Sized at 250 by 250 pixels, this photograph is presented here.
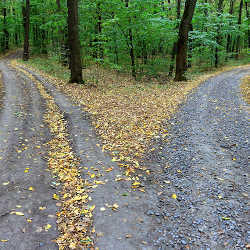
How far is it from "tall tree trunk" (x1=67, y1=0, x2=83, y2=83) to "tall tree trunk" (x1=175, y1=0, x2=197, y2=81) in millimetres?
7575

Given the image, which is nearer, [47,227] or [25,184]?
[47,227]

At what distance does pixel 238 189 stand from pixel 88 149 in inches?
167

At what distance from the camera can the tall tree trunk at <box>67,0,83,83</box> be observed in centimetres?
1416

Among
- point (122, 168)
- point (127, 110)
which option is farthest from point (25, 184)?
point (127, 110)

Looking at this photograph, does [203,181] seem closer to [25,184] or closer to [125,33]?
[25,184]

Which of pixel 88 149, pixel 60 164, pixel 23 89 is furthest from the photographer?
pixel 23 89

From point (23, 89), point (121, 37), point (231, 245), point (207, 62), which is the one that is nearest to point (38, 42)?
point (121, 37)

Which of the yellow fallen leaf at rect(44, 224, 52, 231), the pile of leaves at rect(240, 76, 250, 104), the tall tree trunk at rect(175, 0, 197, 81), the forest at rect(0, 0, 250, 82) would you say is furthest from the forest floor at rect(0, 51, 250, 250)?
the tall tree trunk at rect(175, 0, 197, 81)

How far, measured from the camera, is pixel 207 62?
2973cm

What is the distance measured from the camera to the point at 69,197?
16.0 ft

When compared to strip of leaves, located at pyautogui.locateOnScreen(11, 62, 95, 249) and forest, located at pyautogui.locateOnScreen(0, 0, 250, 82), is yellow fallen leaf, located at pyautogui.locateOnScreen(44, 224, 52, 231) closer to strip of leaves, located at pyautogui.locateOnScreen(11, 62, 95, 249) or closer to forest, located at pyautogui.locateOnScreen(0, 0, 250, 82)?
strip of leaves, located at pyautogui.locateOnScreen(11, 62, 95, 249)

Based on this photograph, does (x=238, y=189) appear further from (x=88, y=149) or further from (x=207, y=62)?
(x=207, y=62)

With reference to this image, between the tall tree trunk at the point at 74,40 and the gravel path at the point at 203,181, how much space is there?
8453mm

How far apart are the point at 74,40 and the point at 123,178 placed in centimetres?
1185
